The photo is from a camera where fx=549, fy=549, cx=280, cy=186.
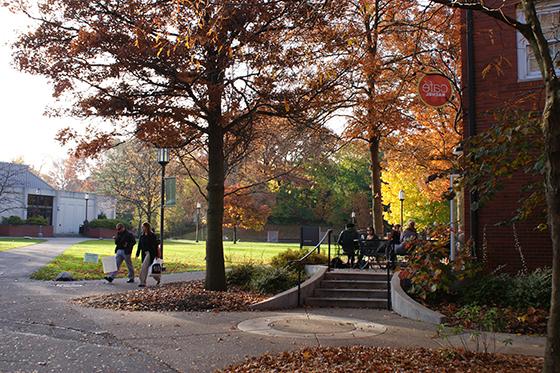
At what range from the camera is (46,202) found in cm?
6681

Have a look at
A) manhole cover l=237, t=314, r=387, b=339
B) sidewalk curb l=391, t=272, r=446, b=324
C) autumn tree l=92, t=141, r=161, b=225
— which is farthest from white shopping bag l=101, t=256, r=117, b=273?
autumn tree l=92, t=141, r=161, b=225

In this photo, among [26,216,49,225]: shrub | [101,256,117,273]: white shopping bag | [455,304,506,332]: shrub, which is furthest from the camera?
[26,216,49,225]: shrub

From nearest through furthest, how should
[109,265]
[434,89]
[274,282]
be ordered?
[274,282], [434,89], [109,265]

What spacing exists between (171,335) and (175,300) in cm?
324

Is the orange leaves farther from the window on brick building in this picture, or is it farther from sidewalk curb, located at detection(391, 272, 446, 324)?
the window on brick building

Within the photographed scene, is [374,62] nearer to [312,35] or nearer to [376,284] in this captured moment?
[312,35]

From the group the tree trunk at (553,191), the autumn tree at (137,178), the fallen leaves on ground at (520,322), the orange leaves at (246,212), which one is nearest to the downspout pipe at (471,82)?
the fallen leaves on ground at (520,322)

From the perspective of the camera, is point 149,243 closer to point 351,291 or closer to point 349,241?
point 349,241

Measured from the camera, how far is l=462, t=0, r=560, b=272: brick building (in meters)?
10.9

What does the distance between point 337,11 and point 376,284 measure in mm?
6117

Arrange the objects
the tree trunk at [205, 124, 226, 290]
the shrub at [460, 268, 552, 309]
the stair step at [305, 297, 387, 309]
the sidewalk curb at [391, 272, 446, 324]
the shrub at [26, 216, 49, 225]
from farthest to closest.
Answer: the shrub at [26, 216, 49, 225], the tree trunk at [205, 124, 226, 290], the stair step at [305, 297, 387, 309], the shrub at [460, 268, 552, 309], the sidewalk curb at [391, 272, 446, 324]

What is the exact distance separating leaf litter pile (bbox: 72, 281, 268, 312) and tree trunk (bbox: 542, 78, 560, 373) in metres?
7.16

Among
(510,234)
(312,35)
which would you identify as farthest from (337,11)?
(510,234)

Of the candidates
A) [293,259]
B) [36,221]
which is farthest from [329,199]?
[293,259]
